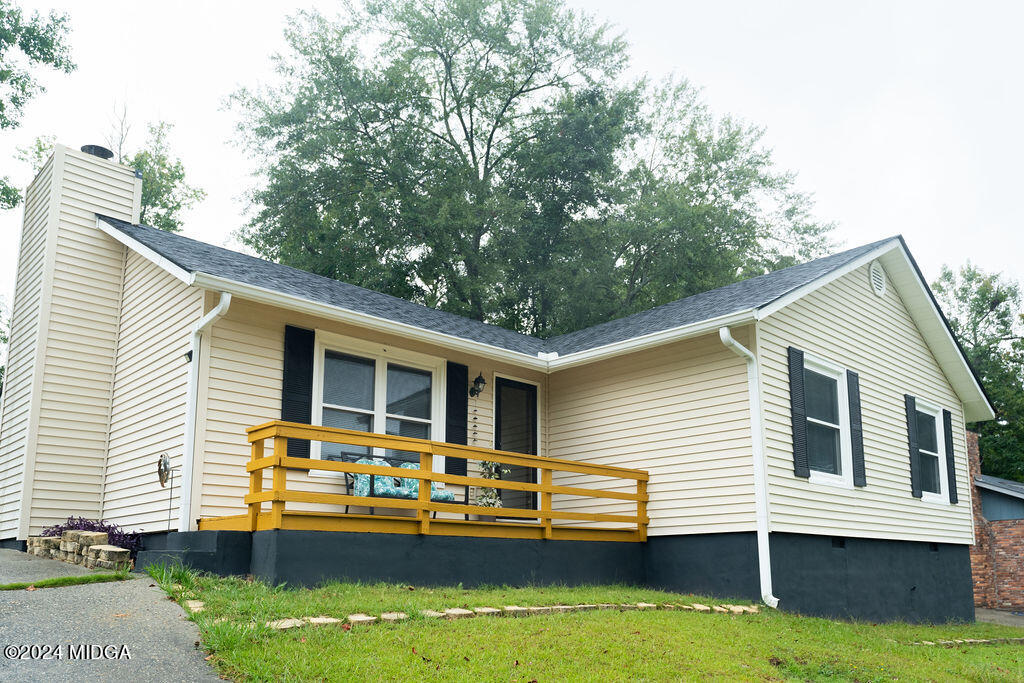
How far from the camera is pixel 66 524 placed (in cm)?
943

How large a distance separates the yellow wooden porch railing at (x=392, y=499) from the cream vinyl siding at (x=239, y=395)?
0.36 meters

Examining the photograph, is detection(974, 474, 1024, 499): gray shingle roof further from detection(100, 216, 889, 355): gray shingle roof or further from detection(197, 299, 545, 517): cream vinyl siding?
detection(197, 299, 545, 517): cream vinyl siding

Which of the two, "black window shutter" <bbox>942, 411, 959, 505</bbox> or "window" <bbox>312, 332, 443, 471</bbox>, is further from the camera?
"black window shutter" <bbox>942, 411, 959, 505</bbox>

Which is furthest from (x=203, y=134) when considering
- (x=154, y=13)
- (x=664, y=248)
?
(x=664, y=248)

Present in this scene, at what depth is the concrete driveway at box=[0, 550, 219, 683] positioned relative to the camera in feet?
15.1

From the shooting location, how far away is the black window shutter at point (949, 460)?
12.9 m

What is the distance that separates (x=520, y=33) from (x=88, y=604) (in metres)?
21.1

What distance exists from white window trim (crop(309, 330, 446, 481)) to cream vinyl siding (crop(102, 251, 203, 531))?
1371 millimetres

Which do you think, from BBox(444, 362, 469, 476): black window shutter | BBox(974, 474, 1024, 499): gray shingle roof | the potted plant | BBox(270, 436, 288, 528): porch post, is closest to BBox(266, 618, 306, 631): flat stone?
BBox(270, 436, 288, 528): porch post

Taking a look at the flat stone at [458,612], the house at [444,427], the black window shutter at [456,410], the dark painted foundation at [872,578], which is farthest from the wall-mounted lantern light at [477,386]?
the flat stone at [458,612]

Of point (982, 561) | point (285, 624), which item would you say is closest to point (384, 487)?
point (285, 624)

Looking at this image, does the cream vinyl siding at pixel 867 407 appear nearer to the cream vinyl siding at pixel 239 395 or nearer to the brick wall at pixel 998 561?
the brick wall at pixel 998 561

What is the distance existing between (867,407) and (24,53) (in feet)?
56.6

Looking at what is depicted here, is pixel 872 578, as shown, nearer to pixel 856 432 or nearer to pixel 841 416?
pixel 856 432
